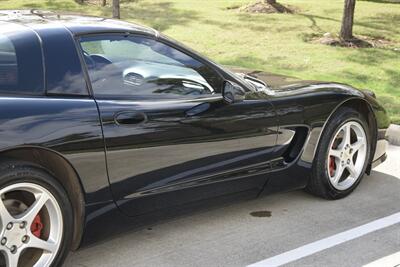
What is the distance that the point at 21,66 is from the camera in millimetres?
3180

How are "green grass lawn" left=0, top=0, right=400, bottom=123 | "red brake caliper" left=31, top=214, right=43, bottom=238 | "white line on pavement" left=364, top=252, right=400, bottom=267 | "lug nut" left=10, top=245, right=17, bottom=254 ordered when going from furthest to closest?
"green grass lawn" left=0, top=0, right=400, bottom=123 → "white line on pavement" left=364, top=252, right=400, bottom=267 → "red brake caliper" left=31, top=214, right=43, bottom=238 → "lug nut" left=10, top=245, right=17, bottom=254

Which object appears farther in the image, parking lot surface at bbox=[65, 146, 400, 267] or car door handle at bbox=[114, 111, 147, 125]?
parking lot surface at bbox=[65, 146, 400, 267]

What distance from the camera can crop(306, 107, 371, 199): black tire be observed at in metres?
4.53

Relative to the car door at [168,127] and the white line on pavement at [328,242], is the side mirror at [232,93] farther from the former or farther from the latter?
the white line on pavement at [328,242]

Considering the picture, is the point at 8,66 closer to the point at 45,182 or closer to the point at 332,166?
the point at 45,182

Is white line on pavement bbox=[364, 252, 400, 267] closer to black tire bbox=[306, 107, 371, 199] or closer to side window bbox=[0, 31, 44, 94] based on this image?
black tire bbox=[306, 107, 371, 199]

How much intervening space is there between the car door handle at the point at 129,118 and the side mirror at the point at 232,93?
67 cm

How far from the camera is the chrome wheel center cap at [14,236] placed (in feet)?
9.96

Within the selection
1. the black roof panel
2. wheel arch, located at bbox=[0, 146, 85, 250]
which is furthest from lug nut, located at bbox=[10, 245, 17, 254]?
the black roof panel

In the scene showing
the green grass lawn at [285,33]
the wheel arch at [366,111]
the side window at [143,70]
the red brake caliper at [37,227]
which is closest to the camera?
the red brake caliper at [37,227]

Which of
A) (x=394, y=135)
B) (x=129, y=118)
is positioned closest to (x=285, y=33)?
(x=394, y=135)

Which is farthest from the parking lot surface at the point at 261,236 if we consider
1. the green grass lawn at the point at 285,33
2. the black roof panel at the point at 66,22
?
the green grass lawn at the point at 285,33

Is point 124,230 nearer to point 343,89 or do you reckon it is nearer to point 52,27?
point 52,27

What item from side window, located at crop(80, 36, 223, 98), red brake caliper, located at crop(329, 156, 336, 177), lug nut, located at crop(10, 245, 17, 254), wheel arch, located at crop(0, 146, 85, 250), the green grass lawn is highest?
side window, located at crop(80, 36, 223, 98)
